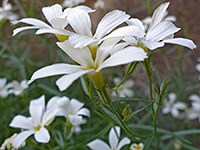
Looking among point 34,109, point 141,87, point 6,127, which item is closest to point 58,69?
point 34,109

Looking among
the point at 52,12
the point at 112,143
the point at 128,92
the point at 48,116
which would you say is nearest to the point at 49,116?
the point at 48,116

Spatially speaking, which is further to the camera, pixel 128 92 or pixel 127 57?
pixel 128 92

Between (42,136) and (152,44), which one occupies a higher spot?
(152,44)

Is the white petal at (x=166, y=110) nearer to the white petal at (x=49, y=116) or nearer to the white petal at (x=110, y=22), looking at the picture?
the white petal at (x=49, y=116)

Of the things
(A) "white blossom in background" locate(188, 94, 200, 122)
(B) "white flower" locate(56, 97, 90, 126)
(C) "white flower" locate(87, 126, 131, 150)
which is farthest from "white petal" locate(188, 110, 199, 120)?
(B) "white flower" locate(56, 97, 90, 126)

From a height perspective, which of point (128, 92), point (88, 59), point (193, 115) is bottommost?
point (193, 115)

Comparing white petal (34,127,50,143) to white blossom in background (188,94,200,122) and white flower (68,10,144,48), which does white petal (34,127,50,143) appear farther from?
white blossom in background (188,94,200,122)

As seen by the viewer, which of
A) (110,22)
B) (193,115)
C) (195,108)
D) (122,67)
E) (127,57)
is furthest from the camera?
(122,67)

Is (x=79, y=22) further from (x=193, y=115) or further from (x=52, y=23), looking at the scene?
(x=193, y=115)
